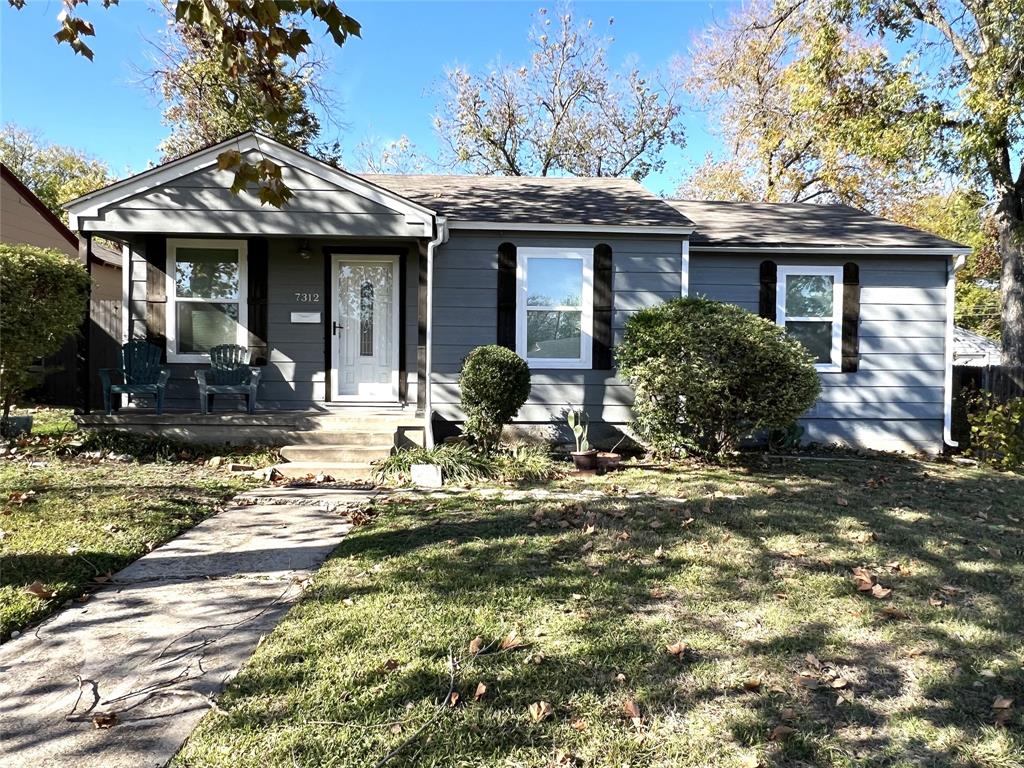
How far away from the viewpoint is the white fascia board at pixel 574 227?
8.57m

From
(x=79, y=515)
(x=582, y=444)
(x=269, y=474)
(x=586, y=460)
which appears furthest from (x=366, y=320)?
(x=79, y=515)

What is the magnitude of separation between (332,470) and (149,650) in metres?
4.25

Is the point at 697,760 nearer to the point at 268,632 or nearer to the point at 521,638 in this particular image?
the point at 521,638

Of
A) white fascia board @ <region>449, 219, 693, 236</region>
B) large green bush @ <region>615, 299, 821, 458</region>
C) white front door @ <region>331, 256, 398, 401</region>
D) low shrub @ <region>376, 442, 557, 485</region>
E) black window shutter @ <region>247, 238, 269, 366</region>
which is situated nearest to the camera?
low shrub @ <region>376, 442, 557, 485</region>

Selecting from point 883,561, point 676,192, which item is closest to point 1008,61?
point 883,561

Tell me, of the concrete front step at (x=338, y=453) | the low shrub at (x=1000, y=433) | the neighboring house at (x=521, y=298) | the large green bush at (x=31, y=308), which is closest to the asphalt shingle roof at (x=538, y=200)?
the neighboring house at (x=521, y=298)

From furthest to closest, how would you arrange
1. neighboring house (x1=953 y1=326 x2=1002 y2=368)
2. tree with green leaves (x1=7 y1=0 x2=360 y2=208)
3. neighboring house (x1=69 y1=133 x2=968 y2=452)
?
neighboring house (x1=953 y1=326 x2=1002 y2=368) < neighboring house (x1=69 y1=133 x2=968 y2=452) < tree with green leaves (x1=7 y1=0 x2=360 y2=208)

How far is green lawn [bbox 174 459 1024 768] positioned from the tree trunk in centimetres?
712

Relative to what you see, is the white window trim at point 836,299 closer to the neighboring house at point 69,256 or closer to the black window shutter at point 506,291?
the black window shutter at point 506,291

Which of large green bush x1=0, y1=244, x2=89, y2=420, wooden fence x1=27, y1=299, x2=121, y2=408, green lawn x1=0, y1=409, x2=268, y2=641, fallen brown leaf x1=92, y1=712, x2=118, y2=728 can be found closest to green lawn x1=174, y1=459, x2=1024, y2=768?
fallen brown leaf x1=92, y1=712, x2=118, y2=728

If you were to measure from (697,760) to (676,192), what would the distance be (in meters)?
26.2

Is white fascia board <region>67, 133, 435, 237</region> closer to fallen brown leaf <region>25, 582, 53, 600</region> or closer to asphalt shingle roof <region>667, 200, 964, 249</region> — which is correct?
asphalt shingle roof <region>667, 200, 964, 249</region>

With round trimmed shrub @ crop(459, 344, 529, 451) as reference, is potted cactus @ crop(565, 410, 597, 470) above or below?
below

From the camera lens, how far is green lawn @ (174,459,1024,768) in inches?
91.1
